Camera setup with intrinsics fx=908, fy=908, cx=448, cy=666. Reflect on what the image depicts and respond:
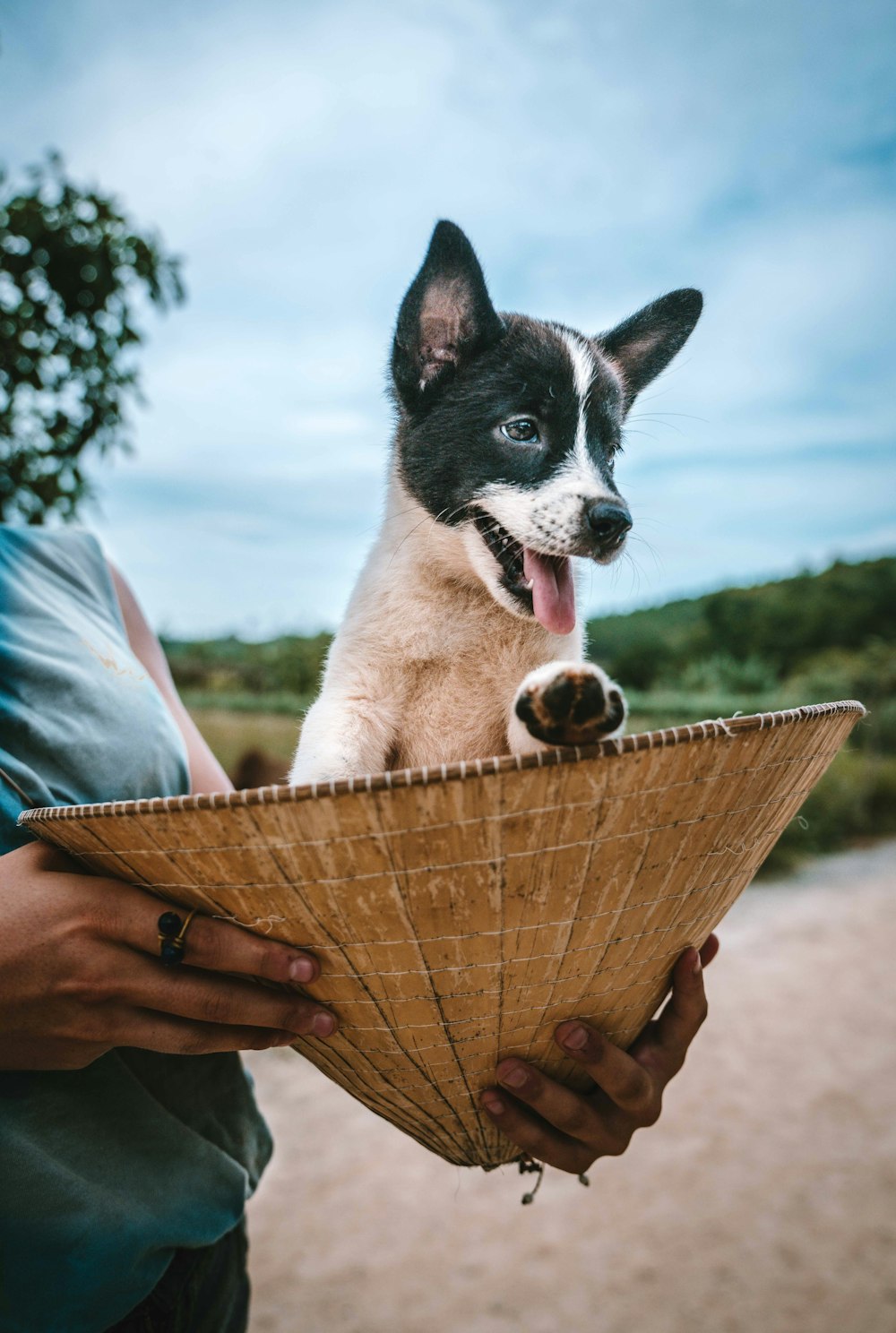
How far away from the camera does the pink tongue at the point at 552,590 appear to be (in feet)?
4.58

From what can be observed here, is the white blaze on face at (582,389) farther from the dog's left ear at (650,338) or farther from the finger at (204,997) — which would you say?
the finger at (204,997)

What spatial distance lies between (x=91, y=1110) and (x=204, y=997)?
1.37 ft

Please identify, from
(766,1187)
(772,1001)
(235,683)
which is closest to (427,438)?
(766,1187)

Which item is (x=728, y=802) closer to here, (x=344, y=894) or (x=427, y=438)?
(x=344, y=894)

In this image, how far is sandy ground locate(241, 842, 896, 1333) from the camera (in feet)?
13.8

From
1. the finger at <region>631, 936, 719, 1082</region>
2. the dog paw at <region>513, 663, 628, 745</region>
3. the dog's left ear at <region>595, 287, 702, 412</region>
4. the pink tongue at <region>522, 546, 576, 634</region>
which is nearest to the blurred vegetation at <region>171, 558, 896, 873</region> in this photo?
the dog's left ear at <region>595, 287, 702, 412</region>

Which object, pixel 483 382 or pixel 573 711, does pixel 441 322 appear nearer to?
pixel 483 382

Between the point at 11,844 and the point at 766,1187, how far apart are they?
520 cm

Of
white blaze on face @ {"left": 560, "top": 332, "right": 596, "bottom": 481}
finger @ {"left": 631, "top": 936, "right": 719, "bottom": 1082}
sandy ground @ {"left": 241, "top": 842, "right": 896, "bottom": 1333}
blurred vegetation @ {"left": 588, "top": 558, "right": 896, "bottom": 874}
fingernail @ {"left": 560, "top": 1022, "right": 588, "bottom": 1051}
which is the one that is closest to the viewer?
fingernail @ {"left": 560, "top": 1022, "right": 588, "bottom": 1051}

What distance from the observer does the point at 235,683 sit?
35.5 ft

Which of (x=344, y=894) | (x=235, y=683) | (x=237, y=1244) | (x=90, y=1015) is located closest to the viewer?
(x=344, y=894)

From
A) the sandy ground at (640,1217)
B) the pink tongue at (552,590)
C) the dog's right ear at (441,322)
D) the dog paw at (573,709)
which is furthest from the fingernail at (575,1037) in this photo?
the sandy ground at (640,1217)

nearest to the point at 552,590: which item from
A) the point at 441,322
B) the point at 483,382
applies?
the point at 483,382

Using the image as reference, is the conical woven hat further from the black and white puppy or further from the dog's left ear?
the dog's left ear
